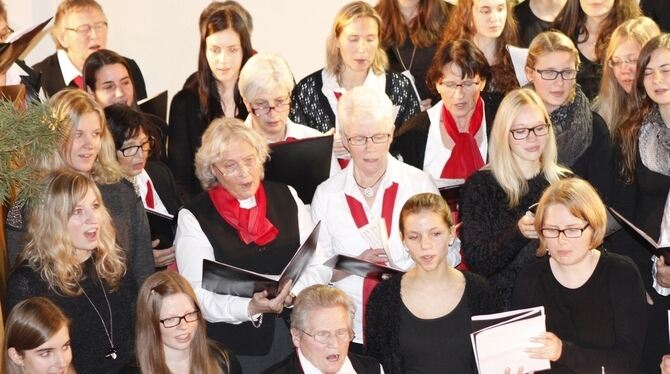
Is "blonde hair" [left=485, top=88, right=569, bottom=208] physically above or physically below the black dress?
above

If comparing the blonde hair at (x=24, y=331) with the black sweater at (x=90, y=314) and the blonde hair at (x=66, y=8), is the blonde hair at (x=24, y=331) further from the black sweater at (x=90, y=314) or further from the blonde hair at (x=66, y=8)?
the blonde hair at (x=66, y=8)

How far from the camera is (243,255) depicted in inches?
198

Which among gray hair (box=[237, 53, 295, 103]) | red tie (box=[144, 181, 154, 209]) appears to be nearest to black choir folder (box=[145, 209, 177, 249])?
red tie (box=[144, 181, 154, 209])

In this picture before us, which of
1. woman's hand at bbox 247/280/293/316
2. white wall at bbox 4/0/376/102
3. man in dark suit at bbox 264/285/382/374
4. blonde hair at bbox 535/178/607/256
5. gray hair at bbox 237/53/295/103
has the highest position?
white wall at bbox 4/0/376/102

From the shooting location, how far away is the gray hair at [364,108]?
5.23 m

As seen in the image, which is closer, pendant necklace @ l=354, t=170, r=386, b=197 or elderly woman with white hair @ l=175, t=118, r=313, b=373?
elderly woman with white hair @ l=175, t=118, r=313, b=373

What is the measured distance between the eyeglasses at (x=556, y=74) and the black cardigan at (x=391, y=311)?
3.87 ft

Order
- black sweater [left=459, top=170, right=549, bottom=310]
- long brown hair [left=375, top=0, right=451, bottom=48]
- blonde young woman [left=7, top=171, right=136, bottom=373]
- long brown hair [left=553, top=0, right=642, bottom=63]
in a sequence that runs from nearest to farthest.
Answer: blonde young woman [left=7, top=171, right=136, bottom=373] → black sweater [left=459, top=170, right=549, bottom=310] → long brown hair [left=553, top=0, right=642, bottom=63] → long brown hair [left=375, top=0, right=451, bottom=48]

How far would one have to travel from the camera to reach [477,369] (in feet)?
15.4

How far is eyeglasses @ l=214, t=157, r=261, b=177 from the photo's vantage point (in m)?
5.05

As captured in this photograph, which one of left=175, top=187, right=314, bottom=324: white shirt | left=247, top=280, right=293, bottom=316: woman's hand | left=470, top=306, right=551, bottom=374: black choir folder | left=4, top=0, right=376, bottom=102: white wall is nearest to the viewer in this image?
left=470, top=306, right=551, bottom=374: black choir folder

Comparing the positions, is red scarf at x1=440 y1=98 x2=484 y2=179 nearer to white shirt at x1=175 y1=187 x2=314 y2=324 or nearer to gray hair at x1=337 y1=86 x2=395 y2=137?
gray hair at x1=337 y1=86 x2=395 y2=137

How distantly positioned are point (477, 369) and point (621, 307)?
1.97 ft

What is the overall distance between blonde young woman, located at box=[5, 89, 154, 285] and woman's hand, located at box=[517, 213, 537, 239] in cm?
151
